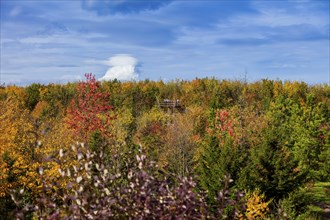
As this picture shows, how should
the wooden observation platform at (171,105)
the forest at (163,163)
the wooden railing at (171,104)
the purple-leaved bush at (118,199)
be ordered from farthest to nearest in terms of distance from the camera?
the wooden railing at (171,104) → the wooden observation platform at (171,105) → the forest at (163,163) → the purple-leaved bush at (118,199)

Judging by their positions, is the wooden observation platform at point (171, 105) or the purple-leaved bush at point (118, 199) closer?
the purple-leaved bush at point (118, 199)

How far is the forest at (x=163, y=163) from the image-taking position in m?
8.05

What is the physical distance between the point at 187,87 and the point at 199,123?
20.8 metres

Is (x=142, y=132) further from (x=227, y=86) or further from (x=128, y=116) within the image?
(x=227, y=86)

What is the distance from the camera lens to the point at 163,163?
3009 cm

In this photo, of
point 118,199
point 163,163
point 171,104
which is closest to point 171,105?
point 171,104

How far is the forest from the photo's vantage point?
805cm

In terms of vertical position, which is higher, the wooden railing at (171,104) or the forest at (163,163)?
the wooden railing at (171,104)

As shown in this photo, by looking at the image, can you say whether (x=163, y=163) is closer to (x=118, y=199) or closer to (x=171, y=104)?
(x=118, y=199)

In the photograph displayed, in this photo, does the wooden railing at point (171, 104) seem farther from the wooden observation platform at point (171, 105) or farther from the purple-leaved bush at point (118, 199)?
A: the purple-leaved bush at point (118, 199)

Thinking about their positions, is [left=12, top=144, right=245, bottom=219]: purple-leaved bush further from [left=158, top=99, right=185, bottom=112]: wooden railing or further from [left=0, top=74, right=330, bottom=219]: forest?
[left=158, top=99, right=185, bottom=112]: wooden railing

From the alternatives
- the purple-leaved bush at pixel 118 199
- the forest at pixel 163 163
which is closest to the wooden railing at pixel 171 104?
the forest at pixel 163 163

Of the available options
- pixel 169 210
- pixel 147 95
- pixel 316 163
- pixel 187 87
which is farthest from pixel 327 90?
pixel 169 210

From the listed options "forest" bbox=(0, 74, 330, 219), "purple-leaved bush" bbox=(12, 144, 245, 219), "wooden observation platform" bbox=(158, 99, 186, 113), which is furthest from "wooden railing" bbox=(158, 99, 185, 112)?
"purple-leaved bush" bbox=(12, 144, 245, 219)
